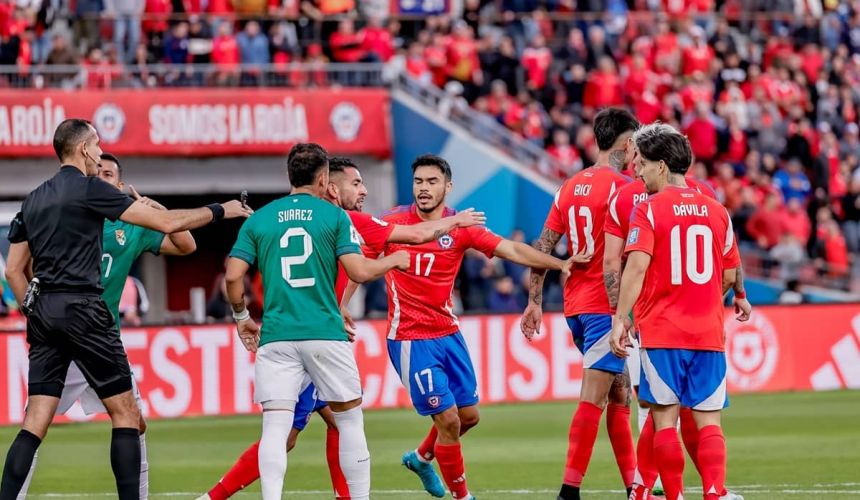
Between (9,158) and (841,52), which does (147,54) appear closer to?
(9,158)

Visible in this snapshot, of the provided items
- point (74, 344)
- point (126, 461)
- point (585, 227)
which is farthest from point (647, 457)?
point (74, 344)

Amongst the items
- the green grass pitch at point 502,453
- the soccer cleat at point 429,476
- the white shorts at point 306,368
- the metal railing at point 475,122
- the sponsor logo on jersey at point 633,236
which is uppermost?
the metal railing at point 475,122

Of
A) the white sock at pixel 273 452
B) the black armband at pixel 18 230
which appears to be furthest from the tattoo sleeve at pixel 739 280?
the black armband at pixel 18 230

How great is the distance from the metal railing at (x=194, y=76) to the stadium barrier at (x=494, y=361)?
7.76 meters

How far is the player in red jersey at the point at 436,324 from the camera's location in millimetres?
10328

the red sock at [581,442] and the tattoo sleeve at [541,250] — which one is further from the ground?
the tattoo sleeve at [541,250]

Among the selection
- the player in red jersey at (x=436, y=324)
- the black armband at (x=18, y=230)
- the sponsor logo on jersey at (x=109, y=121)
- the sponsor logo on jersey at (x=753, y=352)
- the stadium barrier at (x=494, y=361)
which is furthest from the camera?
the sponsor logo on jersey at (x=109, y=121)

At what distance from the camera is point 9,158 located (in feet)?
86.9

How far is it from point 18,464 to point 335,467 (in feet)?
7.20

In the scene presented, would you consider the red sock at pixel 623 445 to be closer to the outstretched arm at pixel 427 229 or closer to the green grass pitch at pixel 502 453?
the green grass pitch at pixel 502 453

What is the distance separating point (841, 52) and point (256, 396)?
79.3 ft

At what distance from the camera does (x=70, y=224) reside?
360 inches

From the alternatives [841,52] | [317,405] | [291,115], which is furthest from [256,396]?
[841,52]

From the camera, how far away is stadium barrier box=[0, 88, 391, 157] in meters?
25.9
